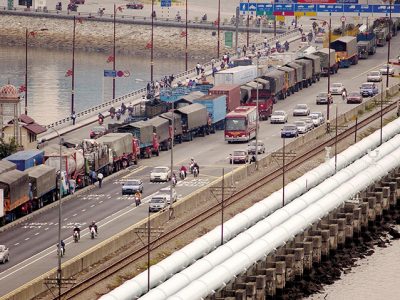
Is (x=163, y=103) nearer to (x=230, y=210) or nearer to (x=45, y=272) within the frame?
(x=230, y=210)

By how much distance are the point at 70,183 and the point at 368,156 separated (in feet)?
75.1

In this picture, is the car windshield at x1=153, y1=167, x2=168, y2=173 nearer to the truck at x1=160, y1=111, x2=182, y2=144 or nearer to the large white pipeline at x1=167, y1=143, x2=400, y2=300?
the large white pipeline at x1=167, y1=143, x2=400, y2=300

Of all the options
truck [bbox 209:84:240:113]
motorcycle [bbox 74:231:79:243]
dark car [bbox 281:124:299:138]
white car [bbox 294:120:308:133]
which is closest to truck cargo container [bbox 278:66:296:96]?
truck [bbox 209:84:240:113]

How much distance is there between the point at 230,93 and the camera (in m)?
175

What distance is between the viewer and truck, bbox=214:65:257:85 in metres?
184

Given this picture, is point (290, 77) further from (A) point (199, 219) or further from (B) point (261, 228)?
(B) point (261, 228)

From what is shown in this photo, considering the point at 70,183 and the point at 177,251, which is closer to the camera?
the point at 177,251

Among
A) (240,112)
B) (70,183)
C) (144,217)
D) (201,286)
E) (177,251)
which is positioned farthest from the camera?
(240,112)

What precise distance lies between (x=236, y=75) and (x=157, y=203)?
5618 cm

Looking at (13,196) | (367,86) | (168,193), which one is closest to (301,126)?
(367,86)

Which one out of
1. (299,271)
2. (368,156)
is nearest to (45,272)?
(299,271)

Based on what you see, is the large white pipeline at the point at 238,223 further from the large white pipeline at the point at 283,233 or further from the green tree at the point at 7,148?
the green tree at the point at 7,148

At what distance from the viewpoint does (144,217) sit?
12850 cm

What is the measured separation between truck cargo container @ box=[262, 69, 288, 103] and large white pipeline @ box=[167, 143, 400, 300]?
34.4m
